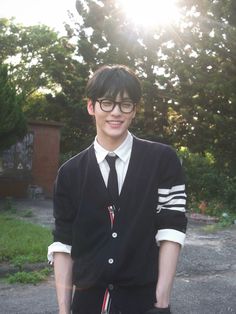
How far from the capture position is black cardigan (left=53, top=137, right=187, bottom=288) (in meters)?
2.08

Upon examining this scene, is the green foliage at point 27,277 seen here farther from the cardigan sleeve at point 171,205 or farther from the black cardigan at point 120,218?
the cardigan sleeve at point 171,205

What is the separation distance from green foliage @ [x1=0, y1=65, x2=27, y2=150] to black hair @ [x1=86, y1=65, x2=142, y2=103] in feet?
40.3

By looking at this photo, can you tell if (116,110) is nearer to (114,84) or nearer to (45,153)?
(114,84)

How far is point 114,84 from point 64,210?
607mm

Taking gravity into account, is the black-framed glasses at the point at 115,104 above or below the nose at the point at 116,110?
above

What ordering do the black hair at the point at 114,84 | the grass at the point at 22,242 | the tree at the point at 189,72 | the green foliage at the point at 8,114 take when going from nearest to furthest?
the black hair at the point at 114,84 → the grass at the point at 22,242 → the green foliage at the point at 8,114 → the tree at the point at 189,72

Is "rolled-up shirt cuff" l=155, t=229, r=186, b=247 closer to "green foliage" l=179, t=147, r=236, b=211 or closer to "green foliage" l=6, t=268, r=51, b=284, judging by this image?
"green foliage" l=6, t=268, r=51, b=284

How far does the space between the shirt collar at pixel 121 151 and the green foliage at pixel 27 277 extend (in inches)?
172

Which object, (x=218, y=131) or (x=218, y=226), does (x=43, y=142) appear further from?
(x=218, y=226)

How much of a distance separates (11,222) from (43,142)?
7546mm

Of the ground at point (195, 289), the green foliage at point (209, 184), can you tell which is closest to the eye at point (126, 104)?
the ground at point (195, 289)

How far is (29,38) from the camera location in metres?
31.7

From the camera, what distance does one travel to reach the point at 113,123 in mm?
2197

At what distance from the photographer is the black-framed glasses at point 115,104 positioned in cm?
219
